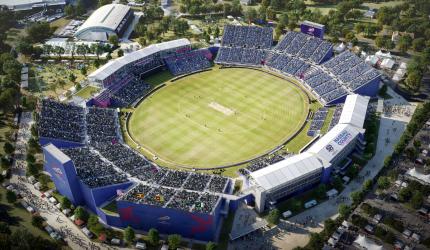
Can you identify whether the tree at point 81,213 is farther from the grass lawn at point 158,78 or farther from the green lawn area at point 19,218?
the grass lawn at point 158,78

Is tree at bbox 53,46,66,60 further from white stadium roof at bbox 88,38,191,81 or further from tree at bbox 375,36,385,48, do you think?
tree at bbox 375,36,385,48

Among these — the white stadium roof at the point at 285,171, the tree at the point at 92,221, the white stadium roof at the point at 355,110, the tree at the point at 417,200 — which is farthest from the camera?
the white stadium roof at the point at 355,110

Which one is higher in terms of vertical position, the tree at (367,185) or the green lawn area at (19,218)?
the tree at (367,185)

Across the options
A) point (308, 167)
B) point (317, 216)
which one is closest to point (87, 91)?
point (308, 167)

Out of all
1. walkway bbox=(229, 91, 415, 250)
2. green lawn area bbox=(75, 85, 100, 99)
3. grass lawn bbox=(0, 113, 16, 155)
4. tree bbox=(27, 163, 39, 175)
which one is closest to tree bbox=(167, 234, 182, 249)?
walkway bbox=(229, 91, 415, 250)

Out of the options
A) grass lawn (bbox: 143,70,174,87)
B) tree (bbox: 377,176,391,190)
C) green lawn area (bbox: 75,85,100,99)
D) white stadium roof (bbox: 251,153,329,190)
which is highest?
grass lawn (bbox: 143,70,174,87)

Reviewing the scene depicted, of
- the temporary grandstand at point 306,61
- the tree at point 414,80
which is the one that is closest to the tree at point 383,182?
the temporary grandstand at point 306,61
